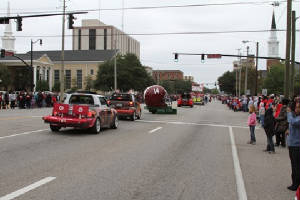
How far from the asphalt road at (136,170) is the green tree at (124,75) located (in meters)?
66.9

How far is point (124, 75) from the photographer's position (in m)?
79.8

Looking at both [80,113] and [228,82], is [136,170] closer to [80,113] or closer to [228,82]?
[80,113]

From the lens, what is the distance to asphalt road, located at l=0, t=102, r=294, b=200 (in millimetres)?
6383

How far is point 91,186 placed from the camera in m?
6.70

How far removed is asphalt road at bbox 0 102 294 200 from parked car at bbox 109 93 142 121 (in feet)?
33.8

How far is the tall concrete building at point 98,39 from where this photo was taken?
13255 cm

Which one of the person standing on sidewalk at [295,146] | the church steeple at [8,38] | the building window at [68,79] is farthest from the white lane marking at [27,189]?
the building window at [68,79]

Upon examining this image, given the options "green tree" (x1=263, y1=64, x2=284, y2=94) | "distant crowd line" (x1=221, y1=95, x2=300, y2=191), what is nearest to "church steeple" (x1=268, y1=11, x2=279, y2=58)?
"green tree" (x1=263, y1=64, x2=284, y2=94)

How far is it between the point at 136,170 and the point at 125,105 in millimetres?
15817

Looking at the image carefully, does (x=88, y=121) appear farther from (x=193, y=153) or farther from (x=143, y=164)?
(x=143, y=164)

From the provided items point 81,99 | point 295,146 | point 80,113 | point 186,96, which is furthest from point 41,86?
point 295,146

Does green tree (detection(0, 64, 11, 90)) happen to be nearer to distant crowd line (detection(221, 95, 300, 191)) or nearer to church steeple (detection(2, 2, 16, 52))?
church steeple (detection(2, 2, 16, 52))

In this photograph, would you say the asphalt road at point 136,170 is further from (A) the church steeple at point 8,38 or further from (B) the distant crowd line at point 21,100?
(A) the church steeple at point 8,38

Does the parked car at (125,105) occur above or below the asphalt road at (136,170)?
above
